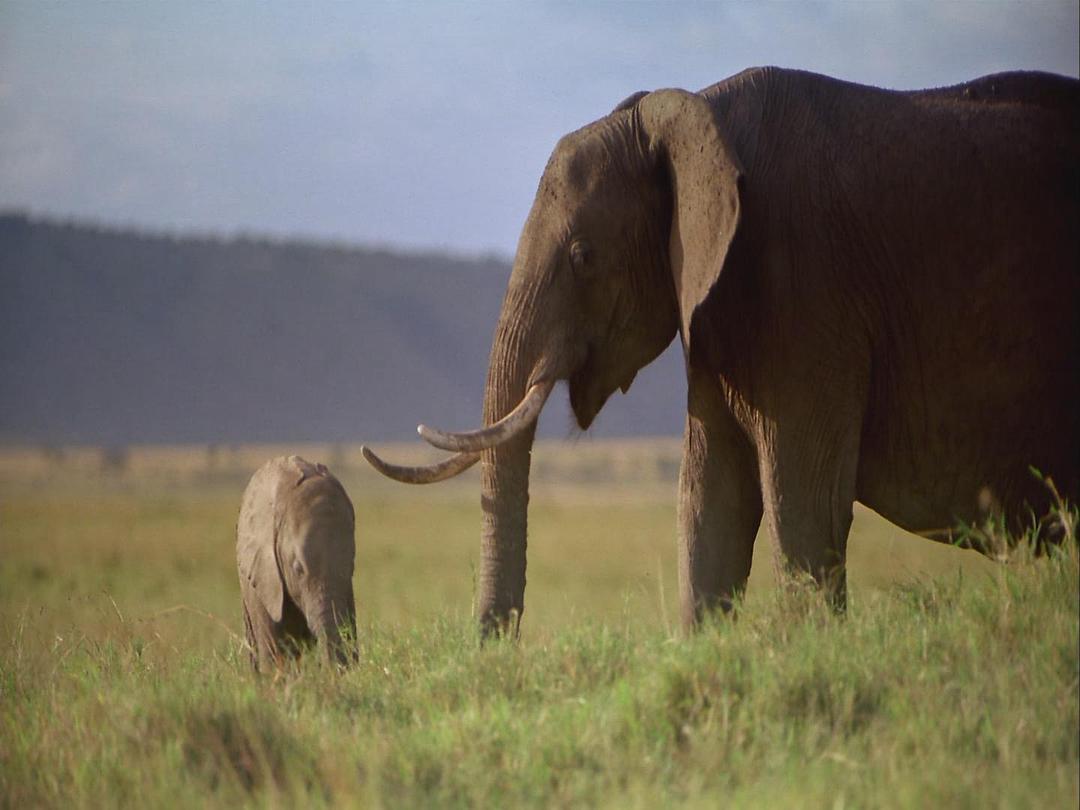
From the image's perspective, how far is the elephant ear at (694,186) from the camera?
6.49 metres

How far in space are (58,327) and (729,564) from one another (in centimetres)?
10414

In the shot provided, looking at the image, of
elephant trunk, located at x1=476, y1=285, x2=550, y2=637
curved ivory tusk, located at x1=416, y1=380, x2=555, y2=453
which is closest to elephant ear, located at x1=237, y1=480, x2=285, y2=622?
elephant trunk, located at x1=476, y1=285, x2=550, y2=637

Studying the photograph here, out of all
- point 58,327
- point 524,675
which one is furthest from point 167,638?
point 58,327

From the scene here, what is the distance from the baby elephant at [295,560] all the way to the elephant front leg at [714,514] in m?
1.73

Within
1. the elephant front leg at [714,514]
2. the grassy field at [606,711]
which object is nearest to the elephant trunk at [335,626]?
the grassy field at [606,711]

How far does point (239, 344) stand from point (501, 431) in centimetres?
10672

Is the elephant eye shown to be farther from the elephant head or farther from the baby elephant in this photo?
the baby elephant

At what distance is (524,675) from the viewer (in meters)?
6.21

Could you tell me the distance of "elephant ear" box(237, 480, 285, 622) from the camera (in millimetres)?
8133

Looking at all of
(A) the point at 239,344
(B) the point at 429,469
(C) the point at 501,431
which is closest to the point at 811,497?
(C) the point at 501,431

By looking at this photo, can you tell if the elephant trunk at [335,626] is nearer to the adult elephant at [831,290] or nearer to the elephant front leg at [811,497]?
the adult elephant at [831,290]

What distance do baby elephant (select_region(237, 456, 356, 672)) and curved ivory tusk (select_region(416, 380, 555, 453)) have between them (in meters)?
1.25

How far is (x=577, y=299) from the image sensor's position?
23.2 feet

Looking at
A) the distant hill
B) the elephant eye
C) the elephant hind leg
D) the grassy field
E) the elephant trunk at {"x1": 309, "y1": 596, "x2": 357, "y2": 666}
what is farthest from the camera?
the distant hill
